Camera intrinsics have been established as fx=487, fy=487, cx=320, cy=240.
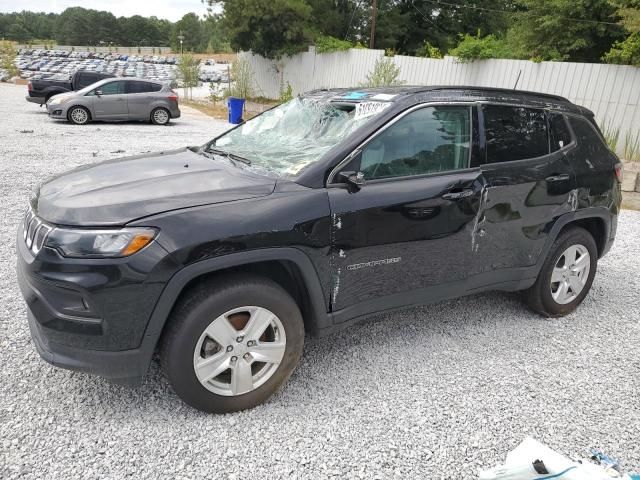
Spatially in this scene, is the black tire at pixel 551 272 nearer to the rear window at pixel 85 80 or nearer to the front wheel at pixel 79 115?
the front wheel at pixel 79 115

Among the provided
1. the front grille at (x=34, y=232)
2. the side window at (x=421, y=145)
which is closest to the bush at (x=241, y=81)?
the side window at (x=421, y=145)

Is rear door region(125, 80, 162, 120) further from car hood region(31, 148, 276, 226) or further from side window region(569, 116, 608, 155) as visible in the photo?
side window region(569, 116, 608, 155)

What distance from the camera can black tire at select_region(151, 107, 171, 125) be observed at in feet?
53.2

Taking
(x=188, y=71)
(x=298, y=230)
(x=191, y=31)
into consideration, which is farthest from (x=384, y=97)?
(x=191, y=31)

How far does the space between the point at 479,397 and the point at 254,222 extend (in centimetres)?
169

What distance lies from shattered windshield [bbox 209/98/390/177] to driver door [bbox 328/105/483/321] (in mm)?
243

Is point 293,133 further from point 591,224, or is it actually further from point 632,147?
point 632,147

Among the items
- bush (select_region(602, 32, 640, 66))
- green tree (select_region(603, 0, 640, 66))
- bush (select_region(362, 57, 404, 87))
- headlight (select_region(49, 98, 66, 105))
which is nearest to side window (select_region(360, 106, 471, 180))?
green tree (select_region(603, 0, 640, 66))

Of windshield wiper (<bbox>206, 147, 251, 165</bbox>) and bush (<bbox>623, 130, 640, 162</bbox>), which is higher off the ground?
windshield wiper (<bbox>206, 147, 251, 165</bbox>)

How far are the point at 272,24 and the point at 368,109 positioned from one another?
22717mm

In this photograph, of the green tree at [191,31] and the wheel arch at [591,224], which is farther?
the green tree at [191,31]

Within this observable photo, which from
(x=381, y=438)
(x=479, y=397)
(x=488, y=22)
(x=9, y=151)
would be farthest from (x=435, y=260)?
(x=488, y=22)

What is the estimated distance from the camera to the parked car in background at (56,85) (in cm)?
1730

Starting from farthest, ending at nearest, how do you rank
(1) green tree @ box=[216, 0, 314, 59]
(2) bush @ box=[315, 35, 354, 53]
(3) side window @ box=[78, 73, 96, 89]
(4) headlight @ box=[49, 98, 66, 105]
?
1. (1) green tree @ box=[216, 0, 314, 59]
2. (2) bush @ box=[315, 35, 354, 53]
3. (3) side window @ box=[78, 73, 96, 89]
4. (4) headlight @ box=[49, 98, 66, 105]
